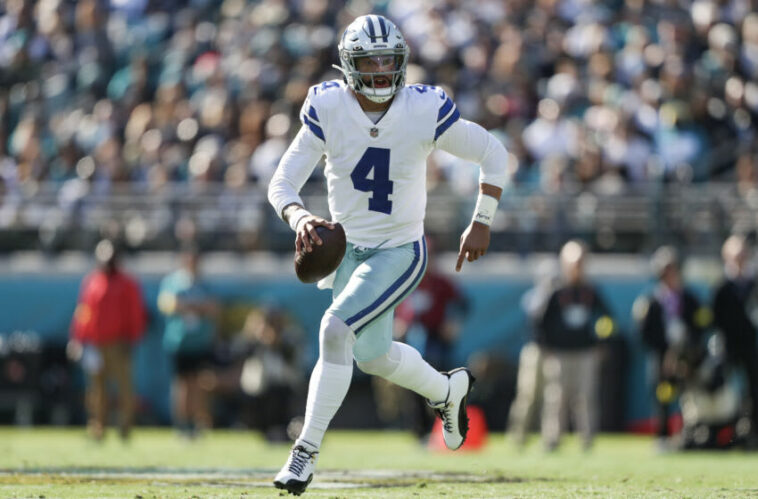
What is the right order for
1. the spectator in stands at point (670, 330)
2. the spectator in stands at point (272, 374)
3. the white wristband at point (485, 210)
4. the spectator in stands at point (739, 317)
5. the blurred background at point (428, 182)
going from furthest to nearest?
the blurred background at point (428, 182) → the spectator in stands at point (272, 374) → the spectator in stands at point (670, 330) → the spectator in stands at point (739, 317) → the white wristband at point (485, 210)

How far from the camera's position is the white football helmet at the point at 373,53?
273 inches

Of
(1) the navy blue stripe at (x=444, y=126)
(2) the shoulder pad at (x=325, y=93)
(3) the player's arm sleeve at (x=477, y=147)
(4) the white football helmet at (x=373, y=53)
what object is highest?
(4) the white football helmet at (x=373, y=53)

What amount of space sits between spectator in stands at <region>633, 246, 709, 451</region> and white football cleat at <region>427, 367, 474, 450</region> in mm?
5881

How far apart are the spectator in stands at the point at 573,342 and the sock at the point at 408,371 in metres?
5.52

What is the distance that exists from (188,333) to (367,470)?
5968mm

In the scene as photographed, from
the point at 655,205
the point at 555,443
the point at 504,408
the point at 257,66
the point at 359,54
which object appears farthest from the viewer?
the point at 257,66

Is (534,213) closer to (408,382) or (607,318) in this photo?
(607,318)

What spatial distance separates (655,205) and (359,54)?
8.04 meters

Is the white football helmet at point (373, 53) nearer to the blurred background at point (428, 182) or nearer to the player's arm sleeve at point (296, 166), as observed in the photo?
the player's arm sleeve at point (296, 166)

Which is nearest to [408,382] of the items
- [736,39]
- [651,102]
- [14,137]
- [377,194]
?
[377,194]

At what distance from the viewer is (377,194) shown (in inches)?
277

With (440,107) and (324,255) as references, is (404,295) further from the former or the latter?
(440,107)

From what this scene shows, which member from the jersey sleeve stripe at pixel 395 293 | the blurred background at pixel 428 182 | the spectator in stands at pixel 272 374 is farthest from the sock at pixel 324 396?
the spectator in stands at pixel 272 374

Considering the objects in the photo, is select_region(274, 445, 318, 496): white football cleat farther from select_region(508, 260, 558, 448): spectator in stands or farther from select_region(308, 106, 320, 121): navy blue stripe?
select_region(508, 260, 558, 448): spectator in stands
